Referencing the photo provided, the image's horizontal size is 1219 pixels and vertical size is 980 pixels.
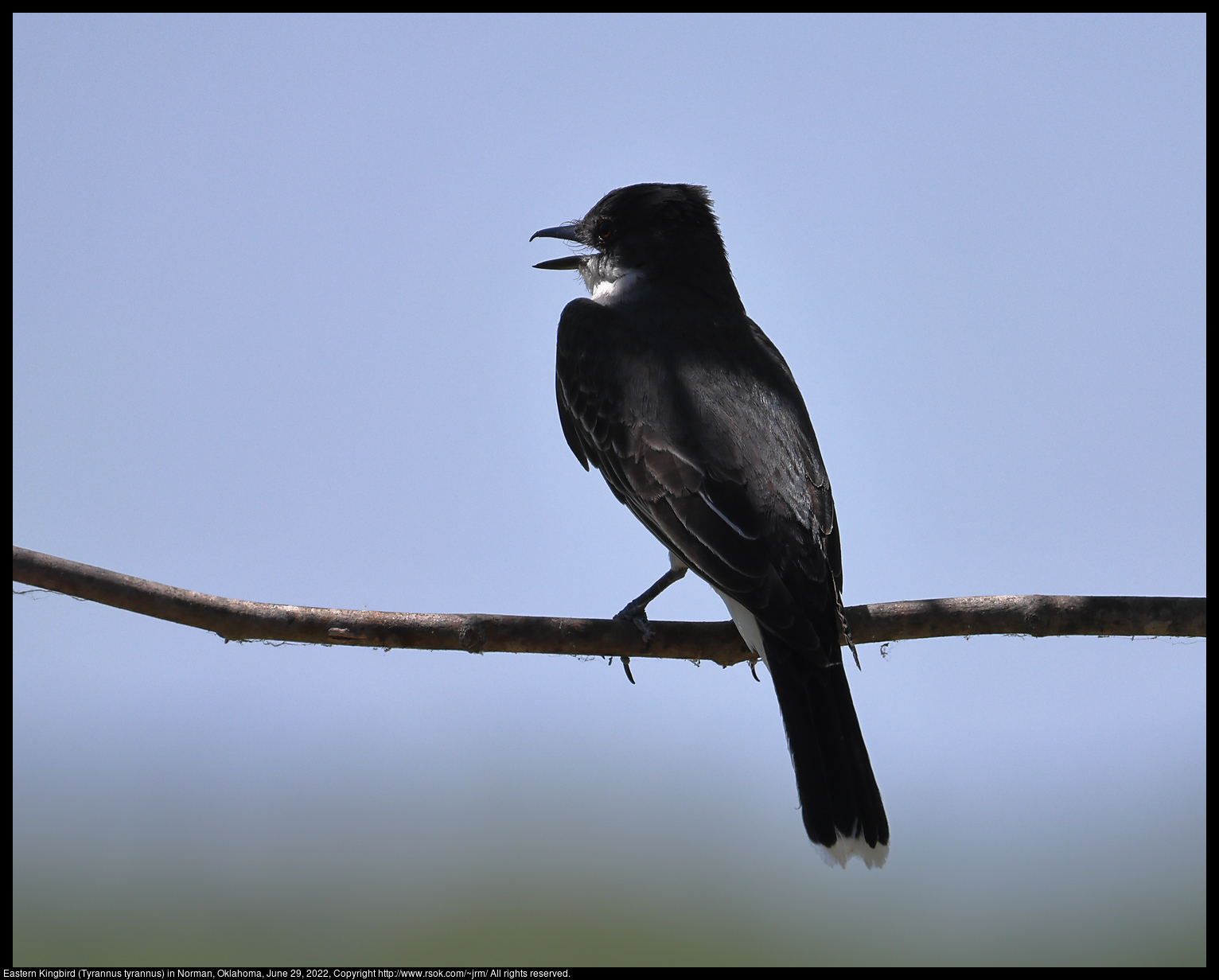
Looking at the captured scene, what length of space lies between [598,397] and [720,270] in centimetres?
168

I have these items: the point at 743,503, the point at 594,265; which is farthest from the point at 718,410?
the point at 594,265

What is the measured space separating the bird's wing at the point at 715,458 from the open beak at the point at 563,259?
91 centimetres

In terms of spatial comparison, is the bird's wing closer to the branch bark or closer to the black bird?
the black bird

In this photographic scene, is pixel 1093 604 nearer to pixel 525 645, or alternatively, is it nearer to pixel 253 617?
pixel 525 645

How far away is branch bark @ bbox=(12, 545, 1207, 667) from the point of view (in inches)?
151

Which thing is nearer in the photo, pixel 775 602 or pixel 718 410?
pixel 775 602

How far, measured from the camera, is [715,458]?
4973 millimetres

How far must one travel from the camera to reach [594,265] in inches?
276

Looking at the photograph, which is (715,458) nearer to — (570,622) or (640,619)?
(640,619)

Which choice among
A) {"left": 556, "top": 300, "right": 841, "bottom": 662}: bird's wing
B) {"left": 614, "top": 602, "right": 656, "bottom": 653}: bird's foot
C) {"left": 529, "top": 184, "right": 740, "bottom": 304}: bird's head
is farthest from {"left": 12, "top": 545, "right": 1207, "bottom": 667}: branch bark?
{"left": 529, "top": 184, "right": 740, "bottom": 304}: bird's head

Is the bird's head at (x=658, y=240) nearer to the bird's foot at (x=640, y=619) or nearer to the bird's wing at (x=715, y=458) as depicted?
the bird's wing at (x=715, y=458)

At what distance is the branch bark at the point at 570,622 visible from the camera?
3844 millimetres

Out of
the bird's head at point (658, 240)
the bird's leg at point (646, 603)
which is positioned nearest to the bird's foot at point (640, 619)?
the bird's leg at point (646, 603)

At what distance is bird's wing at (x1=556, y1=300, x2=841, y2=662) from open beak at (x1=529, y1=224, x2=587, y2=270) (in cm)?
91
